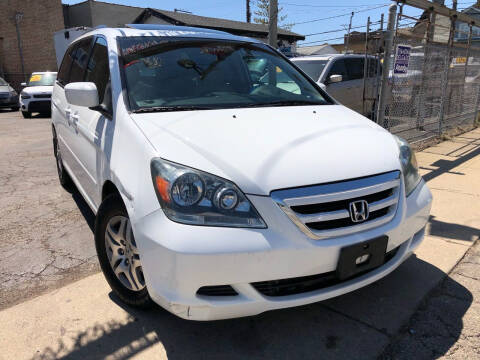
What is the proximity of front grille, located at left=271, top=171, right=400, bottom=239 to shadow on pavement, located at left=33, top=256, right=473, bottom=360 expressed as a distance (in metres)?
0.65

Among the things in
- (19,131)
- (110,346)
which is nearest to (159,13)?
(19,131)

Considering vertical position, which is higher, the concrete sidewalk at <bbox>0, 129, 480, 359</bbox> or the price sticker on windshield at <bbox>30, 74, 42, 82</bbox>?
the price sticker on windshield at <bbox>30, 74, 42, 82</bbox>

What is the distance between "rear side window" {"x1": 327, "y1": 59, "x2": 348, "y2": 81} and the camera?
7898 millimetres

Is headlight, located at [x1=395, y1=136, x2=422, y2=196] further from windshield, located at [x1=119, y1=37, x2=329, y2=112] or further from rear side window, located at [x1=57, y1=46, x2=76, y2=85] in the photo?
rear side window, located at [x1=57, y1=46, x2=76, y2=85]

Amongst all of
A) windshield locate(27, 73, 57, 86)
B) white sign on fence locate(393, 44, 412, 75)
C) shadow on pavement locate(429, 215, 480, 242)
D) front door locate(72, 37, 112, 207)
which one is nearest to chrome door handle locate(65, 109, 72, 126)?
front door locate(72, 37, 112, 207)

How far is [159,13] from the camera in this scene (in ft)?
69.0

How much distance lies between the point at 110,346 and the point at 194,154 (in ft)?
3.72

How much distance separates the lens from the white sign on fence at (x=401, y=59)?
5.71 metres

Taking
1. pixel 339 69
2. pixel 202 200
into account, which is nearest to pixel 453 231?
pixel 202 200

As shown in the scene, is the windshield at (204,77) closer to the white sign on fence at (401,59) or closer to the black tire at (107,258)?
the black tire at (107,258)

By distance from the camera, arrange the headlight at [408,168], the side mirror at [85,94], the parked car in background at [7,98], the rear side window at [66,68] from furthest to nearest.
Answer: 1. the parked car in background at [7,98]
2. the rear side window at [66,68]
3. the side mirror at [85,94]
4. the headlight at [408,168]

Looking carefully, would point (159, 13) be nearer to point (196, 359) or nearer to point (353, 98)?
point (353, 98)

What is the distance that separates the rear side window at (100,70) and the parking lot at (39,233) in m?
1.29

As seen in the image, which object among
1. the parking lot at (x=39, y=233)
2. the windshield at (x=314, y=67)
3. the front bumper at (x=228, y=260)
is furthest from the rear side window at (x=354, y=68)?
the front bumper at (x=228, y=260)
